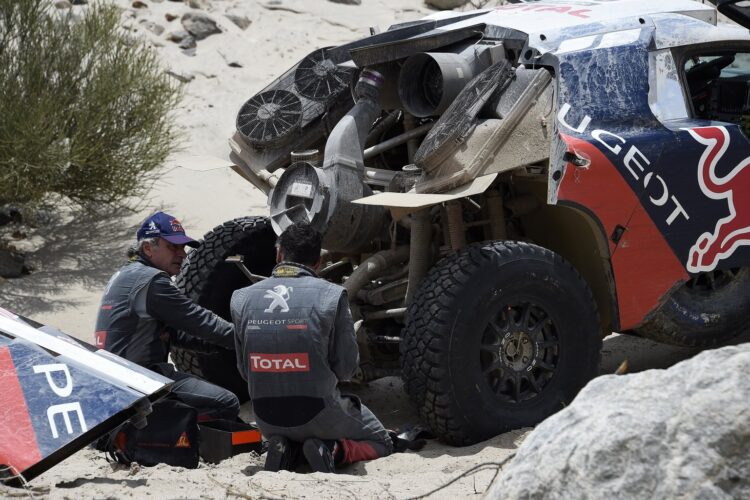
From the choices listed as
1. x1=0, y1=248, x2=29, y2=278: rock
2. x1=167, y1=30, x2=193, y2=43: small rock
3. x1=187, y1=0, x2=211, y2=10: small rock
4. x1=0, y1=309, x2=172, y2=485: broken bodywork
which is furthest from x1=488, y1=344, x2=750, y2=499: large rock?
x1=187, y1=0, x2=211, y2=10: small rock

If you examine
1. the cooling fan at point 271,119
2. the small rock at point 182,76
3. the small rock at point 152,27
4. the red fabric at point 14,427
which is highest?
the cooling fan at point 271,119

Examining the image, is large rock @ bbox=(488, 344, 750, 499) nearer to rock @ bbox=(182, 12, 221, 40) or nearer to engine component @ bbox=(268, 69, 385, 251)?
engine component @ bbox=(268, 69, 385, 251)

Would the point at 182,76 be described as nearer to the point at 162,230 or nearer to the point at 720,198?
the point at 162,230

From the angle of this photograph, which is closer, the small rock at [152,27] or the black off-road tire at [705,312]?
the black off-road tire at [705,312]

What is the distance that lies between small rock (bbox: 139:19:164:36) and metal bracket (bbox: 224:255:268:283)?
860 centimetres

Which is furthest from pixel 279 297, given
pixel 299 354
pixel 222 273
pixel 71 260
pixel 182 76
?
pixel 182 76

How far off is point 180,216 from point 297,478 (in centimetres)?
705

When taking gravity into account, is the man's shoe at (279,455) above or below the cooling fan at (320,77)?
below

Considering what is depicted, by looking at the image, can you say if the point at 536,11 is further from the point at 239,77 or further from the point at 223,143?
the point at 239,77

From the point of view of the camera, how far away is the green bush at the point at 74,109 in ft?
34.4

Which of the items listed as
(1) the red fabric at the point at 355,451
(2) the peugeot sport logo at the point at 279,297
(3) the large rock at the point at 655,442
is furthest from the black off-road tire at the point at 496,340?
(3) the large rock at the point at 655,442

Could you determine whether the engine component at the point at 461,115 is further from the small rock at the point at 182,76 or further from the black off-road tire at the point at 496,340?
the small rock at the point at 182,76

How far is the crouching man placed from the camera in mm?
5406

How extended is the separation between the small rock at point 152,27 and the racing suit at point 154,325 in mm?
9519
